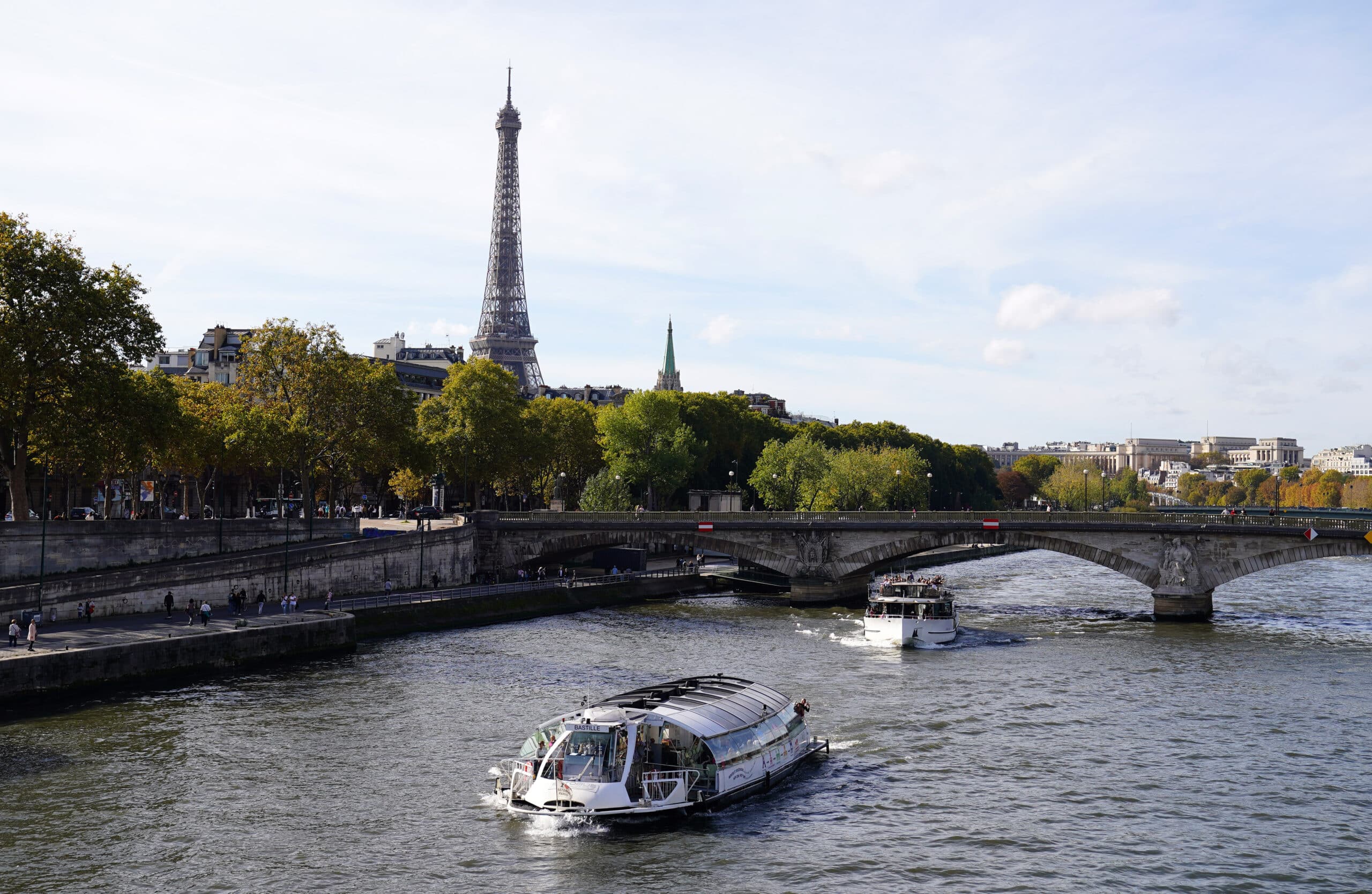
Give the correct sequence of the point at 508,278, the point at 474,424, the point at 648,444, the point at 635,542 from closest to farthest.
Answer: the point at 635,542
the point at 474,424
the point at 648,444
the point at 508,278

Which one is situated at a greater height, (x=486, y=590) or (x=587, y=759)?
(x=486, y=590)

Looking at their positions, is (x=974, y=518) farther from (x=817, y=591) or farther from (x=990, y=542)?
(x=817, y=591)

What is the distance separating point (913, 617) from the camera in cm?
6212

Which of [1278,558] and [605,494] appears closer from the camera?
[1278,558]

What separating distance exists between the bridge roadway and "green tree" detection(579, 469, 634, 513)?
17035 mm

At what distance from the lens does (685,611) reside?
257 feet

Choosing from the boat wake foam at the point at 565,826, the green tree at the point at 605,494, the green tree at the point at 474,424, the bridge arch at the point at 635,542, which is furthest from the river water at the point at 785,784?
the green tree at the point at 605,494

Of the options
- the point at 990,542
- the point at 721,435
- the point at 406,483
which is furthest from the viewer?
the point at 721,435

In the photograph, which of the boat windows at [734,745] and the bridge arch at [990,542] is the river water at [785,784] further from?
the bridge arch at [990,542]

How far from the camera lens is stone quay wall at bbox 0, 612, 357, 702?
4334 cm

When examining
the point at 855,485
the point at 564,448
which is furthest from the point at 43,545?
the point at 855,485

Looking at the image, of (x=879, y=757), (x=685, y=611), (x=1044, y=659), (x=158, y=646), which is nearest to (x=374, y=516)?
(x=685, y=611)

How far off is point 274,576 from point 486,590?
530 inches

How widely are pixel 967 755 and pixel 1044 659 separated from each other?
1947 centimetres
